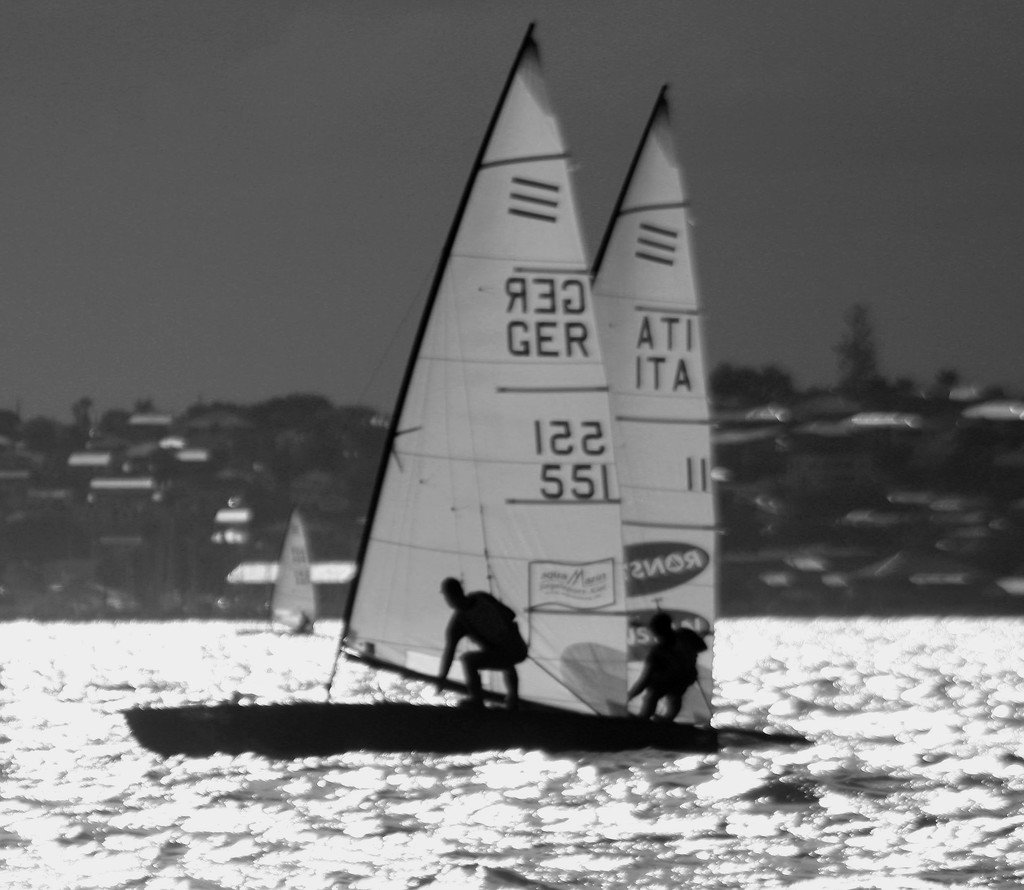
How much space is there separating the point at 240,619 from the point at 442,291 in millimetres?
130854

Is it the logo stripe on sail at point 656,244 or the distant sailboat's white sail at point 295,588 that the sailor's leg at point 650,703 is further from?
the distant sailboat's white sail at point 295,588

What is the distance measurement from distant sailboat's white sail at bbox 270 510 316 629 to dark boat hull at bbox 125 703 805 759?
61.0m

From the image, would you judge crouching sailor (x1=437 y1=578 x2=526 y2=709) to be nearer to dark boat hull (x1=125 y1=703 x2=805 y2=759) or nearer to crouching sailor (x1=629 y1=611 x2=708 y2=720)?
dark boat hull (x1=125 y1=703 x2=805 y2=759)

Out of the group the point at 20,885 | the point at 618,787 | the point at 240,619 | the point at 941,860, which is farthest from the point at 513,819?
the point at 240,619

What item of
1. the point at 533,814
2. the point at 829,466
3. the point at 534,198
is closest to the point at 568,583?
the point at 533,814

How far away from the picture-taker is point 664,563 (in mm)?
25922

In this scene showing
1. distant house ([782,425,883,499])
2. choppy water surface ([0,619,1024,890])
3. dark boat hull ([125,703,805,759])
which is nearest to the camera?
choppy water surface ([0,619,1024,890])

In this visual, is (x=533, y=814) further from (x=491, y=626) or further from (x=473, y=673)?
(x=491, y=626)

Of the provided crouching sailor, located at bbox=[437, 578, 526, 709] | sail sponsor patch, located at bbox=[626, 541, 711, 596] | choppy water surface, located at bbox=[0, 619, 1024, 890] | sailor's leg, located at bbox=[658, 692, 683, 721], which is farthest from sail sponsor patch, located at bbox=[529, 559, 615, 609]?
sail sponsor patch, located at bbox=[626, 541, 711, 596]

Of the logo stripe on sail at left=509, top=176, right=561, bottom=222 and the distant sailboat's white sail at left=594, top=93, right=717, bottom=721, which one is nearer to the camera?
the logo stripe on sail at left=509, top=176, right=561, bottom=222

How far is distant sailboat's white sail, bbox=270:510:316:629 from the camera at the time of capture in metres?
84.7

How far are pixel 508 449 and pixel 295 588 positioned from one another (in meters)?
63.9

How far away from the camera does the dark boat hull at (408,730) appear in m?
21.7

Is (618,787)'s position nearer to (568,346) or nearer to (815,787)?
(815,787)
